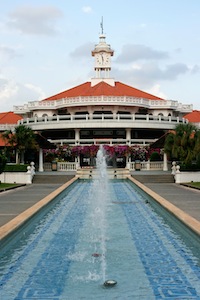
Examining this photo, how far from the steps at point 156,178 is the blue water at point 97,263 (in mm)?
20963

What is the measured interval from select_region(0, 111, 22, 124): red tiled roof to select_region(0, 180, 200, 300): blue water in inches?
2159

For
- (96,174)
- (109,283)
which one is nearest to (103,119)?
(96,174)

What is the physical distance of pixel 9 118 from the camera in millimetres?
68250

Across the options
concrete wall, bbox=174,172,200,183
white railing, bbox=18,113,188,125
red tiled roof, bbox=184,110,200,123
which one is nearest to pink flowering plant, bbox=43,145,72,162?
white railing, bbox=18,113,188,125

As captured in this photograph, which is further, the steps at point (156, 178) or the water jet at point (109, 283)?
the steps at point (156, 178)

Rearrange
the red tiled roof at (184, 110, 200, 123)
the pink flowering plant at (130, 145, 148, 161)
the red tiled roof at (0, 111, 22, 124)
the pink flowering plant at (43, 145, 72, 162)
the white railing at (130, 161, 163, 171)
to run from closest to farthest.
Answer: the white railing at (130, 161, 163, 171)
the pink flowering plant at (130, 145, 148, 161)
the pink flowering plant at (43, 145, 72, 162)
the red tiled roof at (0, 111, 22, 124)
the red tiled roof at (184, 110, 200, 123)

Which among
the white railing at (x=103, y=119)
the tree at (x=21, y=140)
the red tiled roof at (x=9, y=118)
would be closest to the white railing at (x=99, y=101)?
the white railing at (x=103, y=119)

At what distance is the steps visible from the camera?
113 feet

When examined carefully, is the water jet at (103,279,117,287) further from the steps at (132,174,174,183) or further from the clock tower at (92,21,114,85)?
the clock tower at (92,21,114,85)

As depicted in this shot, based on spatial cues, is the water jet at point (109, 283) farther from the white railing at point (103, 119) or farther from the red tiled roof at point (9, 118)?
the red tiled roof at point (9, 118)

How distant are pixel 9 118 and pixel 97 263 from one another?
6178 centimetres

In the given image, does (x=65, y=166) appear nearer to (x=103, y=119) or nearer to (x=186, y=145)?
(x=103, y=119)

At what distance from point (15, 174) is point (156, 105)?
2951 centimetres

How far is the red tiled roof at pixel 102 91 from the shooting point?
60.1m
